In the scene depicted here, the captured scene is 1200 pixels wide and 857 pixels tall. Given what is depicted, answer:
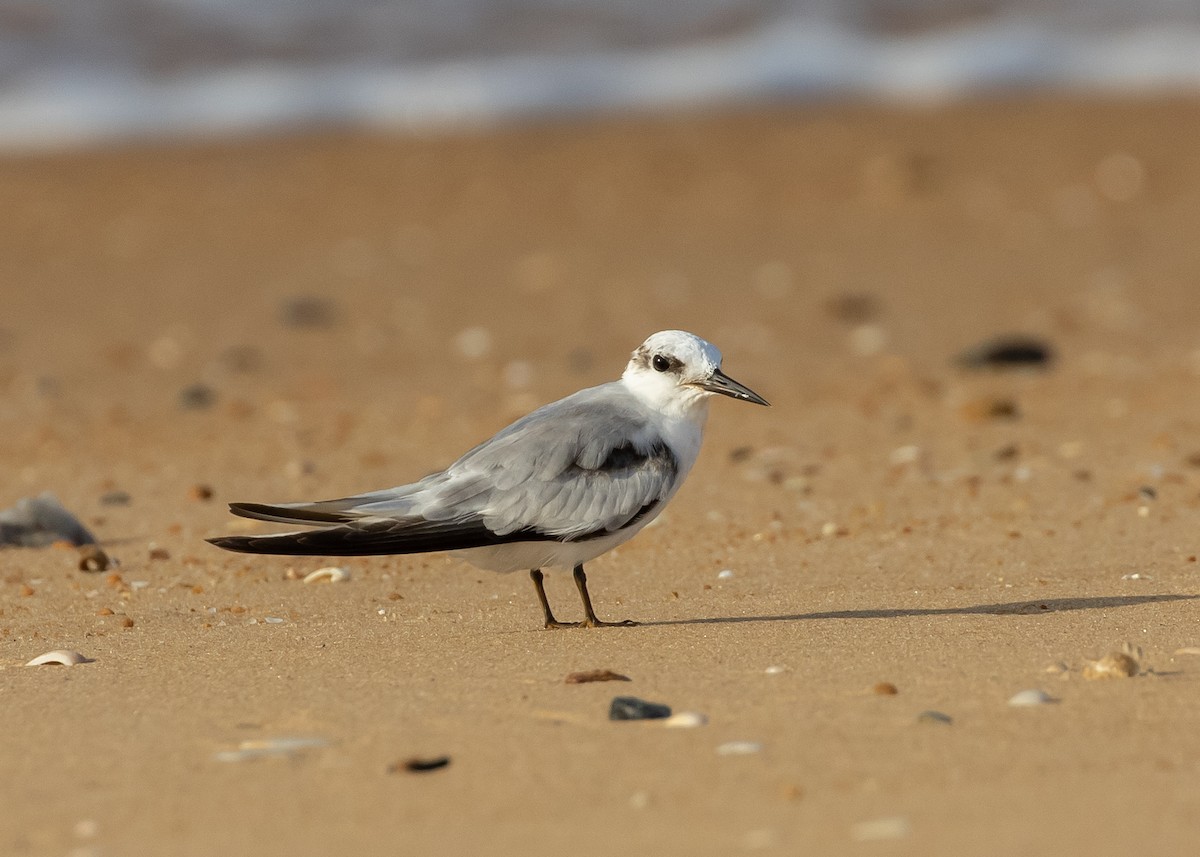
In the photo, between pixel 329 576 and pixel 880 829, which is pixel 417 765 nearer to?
pixel 880 829

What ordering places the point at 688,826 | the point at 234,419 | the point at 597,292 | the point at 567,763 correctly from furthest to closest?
the point at 597,292
the point at 234,419
the point at 567,763
the point at 688,826

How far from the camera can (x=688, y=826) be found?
10.1ft

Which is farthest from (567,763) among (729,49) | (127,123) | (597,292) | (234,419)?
(729,49)

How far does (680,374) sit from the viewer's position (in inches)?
195

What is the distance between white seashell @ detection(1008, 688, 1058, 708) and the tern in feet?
4.27

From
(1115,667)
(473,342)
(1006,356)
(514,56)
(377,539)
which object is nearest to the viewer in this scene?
(1115,667)

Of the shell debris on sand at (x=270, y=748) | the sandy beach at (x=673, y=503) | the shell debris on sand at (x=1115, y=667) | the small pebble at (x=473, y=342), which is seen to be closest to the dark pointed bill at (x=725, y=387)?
A: the sandy beach at (x=673, y=503)

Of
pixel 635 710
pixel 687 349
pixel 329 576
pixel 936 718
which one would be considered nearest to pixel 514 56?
pixel 329 576

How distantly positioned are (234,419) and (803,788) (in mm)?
5575

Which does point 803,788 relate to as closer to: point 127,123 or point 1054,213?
point 1054,213

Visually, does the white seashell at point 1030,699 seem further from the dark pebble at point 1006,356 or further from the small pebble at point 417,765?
the dark pebble at point 1006,356

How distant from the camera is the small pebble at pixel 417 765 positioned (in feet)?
11.1

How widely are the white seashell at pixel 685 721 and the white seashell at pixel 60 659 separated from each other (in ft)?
5.19

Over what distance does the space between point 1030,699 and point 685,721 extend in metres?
0.73
